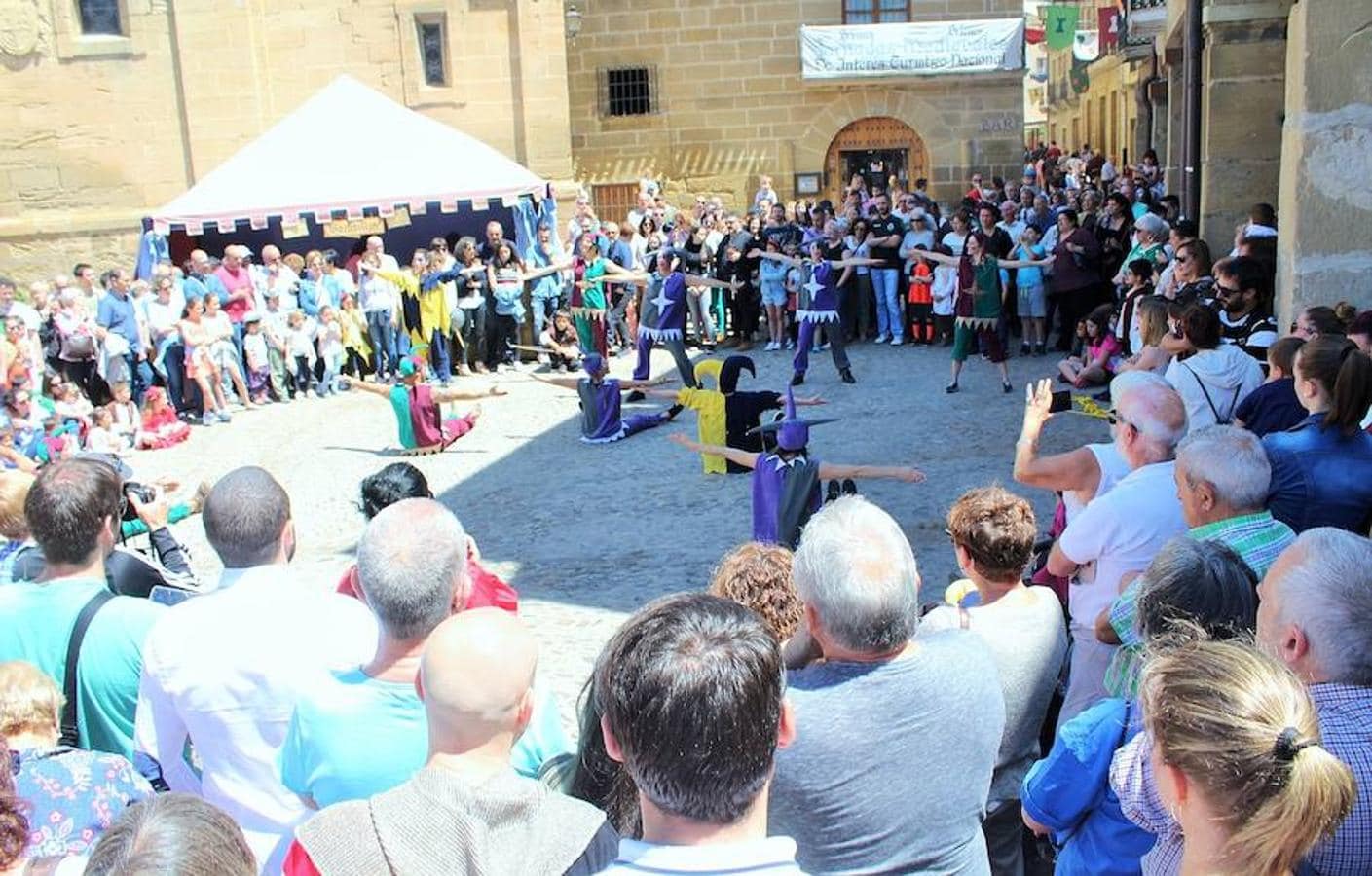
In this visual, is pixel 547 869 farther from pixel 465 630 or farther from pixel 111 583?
pixel 111 583

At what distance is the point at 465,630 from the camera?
229 centimetres

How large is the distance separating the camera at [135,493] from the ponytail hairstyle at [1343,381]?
440cm

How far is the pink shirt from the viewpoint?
14219 millimetres

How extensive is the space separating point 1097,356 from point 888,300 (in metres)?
4.35

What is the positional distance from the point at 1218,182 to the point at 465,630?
10.2 m

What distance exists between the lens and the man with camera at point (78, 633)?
3469mm

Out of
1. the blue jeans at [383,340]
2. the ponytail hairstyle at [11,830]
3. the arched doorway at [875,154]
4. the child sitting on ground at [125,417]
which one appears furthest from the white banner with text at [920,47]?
the ponytail hairstyle at [11,830]

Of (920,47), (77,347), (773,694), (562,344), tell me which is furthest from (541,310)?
(773,694)

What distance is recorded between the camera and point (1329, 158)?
7.68m

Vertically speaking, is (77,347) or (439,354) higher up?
(77,347)

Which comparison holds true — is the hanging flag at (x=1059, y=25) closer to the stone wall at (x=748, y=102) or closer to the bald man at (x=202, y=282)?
the stone wall at (x=748, y=102)

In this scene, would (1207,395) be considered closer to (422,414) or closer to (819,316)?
(422,414)

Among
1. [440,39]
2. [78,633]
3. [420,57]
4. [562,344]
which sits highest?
[440,39]

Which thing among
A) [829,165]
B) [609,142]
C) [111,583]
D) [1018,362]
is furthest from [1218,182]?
[609,142]
